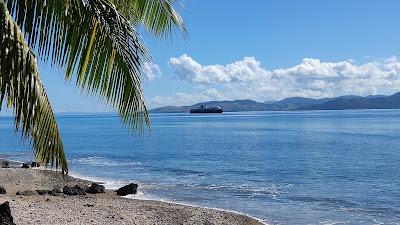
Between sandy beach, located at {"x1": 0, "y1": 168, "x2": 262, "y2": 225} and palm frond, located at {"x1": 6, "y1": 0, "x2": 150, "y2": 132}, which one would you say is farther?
sandy beach, located at {"x1": 0, "y1": 168, "x2": 262, "y2": 225}

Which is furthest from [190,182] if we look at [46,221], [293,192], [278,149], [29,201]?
[278,149]

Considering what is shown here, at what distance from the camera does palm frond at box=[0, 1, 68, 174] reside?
439cm

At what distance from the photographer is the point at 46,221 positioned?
18.7 meters

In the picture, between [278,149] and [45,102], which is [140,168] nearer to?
[278,149]

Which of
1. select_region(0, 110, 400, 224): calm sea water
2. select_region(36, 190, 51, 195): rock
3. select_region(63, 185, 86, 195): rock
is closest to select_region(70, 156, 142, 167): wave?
select_region(0, 110, 400, 224): calm sea water

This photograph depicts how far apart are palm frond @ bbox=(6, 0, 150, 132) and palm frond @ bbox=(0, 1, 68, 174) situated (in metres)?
0.63

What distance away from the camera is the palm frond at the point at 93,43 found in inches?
200

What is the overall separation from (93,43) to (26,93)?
3.35 ft

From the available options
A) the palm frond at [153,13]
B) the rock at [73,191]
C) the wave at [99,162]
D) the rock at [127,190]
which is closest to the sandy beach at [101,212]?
the rock at [73,191]

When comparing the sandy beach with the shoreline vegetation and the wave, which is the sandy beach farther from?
the wave

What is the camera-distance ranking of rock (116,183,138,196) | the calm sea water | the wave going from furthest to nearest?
the wave, rock (116,183,138,196), the calm sea water

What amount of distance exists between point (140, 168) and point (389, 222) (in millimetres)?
29678

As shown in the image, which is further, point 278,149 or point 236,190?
point 278,149

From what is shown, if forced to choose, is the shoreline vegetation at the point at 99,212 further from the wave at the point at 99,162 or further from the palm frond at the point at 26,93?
the wave at the point at 99,162
